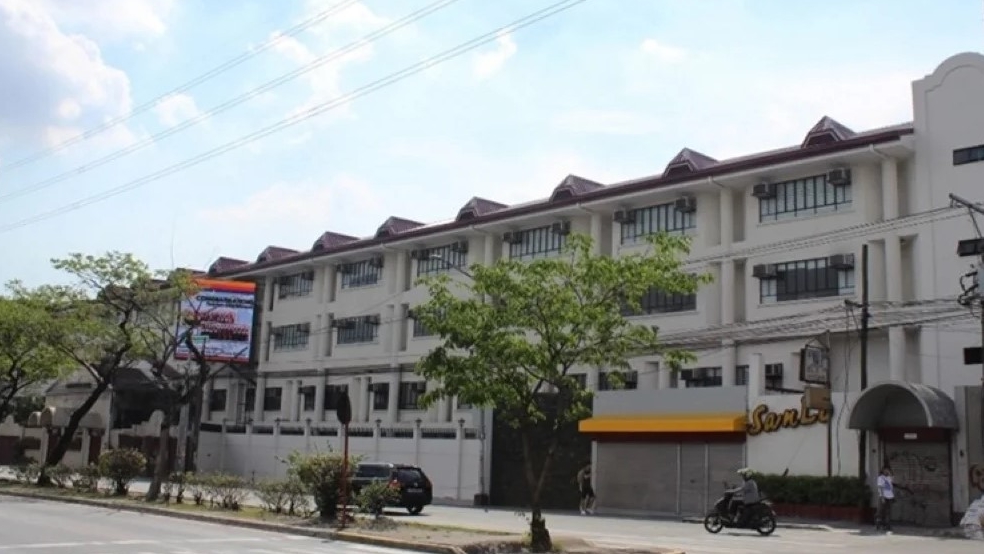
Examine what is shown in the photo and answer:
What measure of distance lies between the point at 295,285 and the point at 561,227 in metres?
22.5

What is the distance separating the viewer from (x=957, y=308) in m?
32.1

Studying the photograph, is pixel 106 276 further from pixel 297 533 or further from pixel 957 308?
pixel 957 308

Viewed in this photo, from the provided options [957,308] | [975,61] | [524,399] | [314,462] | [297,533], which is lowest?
[297,533]

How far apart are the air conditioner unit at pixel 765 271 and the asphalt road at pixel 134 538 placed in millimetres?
22785

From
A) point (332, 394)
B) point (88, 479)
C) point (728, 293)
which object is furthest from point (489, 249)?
point (88, 479)

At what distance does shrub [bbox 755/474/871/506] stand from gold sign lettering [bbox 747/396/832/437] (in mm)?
1493

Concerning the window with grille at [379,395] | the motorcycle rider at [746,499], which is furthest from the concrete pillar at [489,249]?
the motorcycle rider at [746,499]

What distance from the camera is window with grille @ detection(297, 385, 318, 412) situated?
59156 millimetres

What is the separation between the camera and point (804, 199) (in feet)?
122

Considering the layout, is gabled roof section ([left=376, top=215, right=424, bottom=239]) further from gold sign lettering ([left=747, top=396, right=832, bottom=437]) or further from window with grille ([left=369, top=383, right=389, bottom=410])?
gold sign lettering ([left=747, top=396, right=832, bottom=437])

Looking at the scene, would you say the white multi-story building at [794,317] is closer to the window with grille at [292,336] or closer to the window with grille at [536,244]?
the window with grille at [536,244]

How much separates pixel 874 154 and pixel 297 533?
934 inches

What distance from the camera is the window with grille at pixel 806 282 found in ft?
117

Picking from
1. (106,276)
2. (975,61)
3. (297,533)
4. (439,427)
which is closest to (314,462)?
(297,533)
